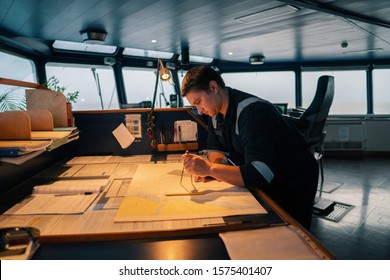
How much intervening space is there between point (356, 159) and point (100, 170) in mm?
6057

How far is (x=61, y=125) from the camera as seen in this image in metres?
1.92

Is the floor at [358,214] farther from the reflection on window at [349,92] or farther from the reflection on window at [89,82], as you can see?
the reflection on window at [89,82]

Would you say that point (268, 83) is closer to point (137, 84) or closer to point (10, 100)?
point (137, 84)

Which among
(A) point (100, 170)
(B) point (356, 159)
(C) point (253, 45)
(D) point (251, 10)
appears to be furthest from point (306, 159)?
(B) point (356, 159)

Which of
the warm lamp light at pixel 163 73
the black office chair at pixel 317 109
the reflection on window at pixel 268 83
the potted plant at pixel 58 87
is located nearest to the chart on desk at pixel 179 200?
the warm lamp light at pixel 163 73

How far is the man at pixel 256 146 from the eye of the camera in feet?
4.15

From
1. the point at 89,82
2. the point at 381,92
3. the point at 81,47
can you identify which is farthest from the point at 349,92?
the point at 81,47

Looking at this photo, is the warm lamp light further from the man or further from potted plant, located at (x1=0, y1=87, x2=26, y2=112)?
potted plant, located at (x1=0, y1=87, x2=26, y2=112)

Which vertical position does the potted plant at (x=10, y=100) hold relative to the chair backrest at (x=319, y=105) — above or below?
above

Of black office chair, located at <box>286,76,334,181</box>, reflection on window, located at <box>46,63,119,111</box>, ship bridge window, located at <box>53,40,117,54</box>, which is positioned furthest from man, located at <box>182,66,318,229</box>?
ship bridge window, located at <box>53,40,117,54</box>

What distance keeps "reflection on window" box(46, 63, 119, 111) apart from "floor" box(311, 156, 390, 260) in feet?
12.5

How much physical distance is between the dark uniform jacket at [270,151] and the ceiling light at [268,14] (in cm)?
212

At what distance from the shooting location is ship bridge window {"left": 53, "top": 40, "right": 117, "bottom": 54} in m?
5.38

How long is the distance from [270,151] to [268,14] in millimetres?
2668
